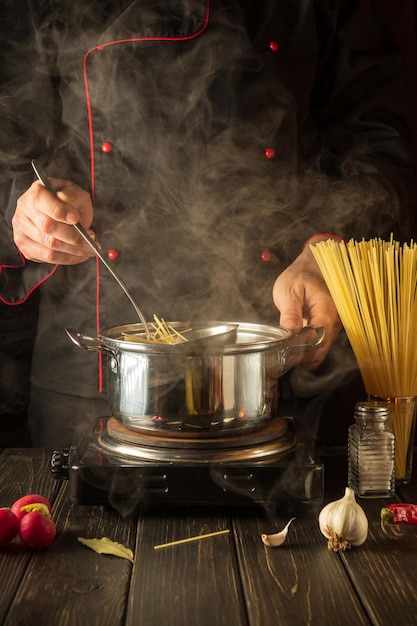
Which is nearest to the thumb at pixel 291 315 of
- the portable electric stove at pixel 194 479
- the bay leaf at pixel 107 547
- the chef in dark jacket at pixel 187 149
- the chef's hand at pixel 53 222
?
the chef in dark jacket at pixel 187 149

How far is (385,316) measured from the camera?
4.95 ft

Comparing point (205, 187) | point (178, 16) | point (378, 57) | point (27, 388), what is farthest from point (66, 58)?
point (27, 388)

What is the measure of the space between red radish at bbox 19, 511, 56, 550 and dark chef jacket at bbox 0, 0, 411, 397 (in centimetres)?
88

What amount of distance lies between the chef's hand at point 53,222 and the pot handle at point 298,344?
51cm

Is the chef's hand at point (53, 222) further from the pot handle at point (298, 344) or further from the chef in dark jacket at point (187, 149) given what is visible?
the pot handle at point (298, 344)

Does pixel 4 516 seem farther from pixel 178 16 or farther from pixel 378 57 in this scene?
pixel 378 57

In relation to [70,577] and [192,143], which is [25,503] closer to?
[70,577]

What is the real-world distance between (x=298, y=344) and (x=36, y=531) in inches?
23.4

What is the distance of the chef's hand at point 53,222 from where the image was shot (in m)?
1.65

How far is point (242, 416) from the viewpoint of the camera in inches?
53.9

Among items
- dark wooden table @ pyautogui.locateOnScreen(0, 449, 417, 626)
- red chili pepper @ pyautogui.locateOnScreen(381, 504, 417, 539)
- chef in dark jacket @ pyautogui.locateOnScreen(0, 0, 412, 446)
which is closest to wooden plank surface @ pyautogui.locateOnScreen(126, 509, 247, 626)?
dark wooden table @ pyautogui.locateOnScreen(0, 449, 417, 626)

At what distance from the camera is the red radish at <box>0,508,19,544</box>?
47.3 inches

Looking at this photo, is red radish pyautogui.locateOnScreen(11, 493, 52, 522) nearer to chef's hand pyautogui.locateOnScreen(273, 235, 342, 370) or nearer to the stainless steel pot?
the stainless steel pot

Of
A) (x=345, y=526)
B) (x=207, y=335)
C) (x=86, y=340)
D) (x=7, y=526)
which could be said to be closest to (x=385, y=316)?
(x=207, y=335)
